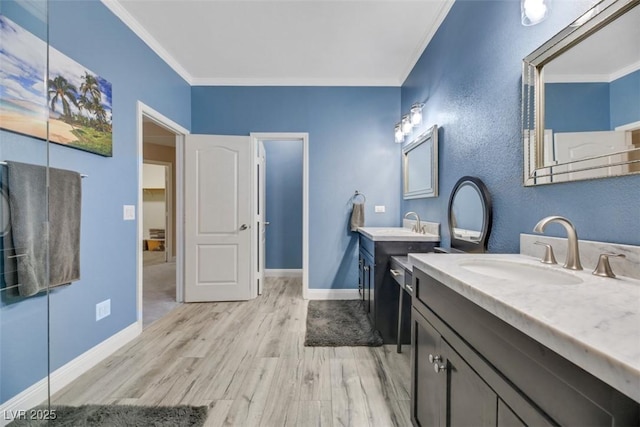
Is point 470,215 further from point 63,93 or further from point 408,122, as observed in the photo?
point 63,93

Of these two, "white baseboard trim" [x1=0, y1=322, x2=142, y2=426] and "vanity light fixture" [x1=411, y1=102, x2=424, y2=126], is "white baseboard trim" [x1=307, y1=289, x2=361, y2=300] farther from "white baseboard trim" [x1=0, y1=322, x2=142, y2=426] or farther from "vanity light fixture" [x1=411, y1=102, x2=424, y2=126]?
"vanity light fixture" [x1=411, y1=102, x2=424, y2=126]

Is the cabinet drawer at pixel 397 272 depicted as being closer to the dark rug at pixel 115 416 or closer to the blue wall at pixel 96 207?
the dark rug at pixel 115 416

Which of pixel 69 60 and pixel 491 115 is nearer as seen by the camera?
pixel 491 115

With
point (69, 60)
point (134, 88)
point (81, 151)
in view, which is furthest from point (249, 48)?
point (81, 151)

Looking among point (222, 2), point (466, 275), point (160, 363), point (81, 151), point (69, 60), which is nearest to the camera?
point (466, 275)

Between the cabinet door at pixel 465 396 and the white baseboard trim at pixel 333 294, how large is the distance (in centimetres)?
230

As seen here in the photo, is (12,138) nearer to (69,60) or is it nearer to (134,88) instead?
(69,60)

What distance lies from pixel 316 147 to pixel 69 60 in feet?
7.31

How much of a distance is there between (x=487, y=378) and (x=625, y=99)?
1.00m

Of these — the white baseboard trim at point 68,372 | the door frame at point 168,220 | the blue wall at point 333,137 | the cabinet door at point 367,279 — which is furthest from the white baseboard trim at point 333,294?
the door frame at point 168,220

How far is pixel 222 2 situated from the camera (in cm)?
202

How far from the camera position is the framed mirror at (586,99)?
2.74 ft

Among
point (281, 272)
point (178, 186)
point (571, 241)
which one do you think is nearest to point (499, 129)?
point (571, 241)

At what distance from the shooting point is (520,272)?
1.07 m
